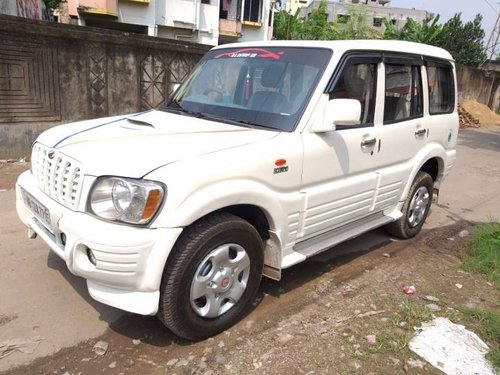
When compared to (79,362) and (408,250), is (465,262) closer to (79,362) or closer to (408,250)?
(408,250)

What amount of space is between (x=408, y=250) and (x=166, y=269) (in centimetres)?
303

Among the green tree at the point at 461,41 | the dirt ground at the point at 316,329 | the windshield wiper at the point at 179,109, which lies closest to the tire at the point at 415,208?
the dirt ground at the point at 316,329

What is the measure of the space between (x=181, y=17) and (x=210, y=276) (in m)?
21.8

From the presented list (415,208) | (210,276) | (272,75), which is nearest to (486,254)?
(415,208)

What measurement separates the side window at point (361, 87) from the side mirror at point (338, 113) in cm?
25

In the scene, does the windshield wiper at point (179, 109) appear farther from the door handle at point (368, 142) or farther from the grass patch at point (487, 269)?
the grass patch at point (487, 269)

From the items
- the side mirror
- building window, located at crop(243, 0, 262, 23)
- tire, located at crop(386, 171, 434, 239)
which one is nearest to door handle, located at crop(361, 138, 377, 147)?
the side mirror

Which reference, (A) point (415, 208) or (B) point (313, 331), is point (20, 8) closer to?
(A) point (415, 208)

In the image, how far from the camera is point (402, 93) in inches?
160

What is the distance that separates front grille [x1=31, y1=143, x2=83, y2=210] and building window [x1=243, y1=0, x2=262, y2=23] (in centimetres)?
2407

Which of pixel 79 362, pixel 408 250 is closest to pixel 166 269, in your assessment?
pixel 79 362

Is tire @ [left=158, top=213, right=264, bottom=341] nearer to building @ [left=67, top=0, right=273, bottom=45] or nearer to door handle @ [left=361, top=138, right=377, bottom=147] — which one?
door handle @ [left=361, top=138, right=377, bottom=147]

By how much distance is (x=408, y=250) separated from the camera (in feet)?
15.0

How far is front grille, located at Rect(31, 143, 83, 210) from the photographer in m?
2.50
